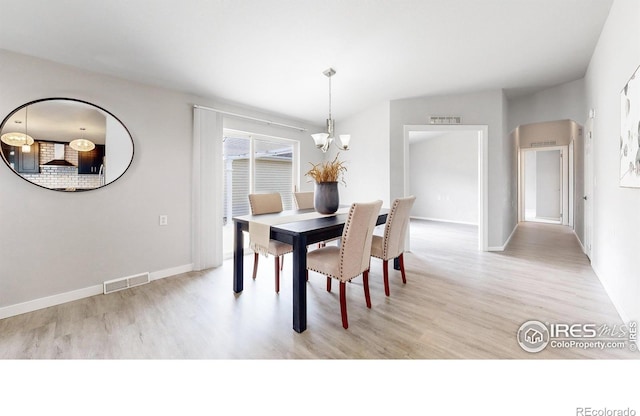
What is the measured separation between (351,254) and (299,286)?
488 mm

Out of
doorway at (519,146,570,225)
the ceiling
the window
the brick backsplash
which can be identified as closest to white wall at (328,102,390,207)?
the ceiling

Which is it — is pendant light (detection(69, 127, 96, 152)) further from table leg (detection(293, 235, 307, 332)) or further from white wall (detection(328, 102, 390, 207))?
white wall (detection(328, 102, 390, 207))

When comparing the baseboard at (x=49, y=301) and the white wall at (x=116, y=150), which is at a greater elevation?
the white wall at (x=116, y=150)

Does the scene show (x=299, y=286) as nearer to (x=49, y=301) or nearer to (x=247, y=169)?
(x=49, y=301)

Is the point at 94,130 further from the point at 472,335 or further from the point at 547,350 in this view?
the point at 547,350

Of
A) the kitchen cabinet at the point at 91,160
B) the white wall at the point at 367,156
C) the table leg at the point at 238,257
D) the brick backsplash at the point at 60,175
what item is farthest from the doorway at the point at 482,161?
the brick backsplash at the point at 60,175

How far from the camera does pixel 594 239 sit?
128 inches

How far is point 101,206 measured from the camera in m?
2.71

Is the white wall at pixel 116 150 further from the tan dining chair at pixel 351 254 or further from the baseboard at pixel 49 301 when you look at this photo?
the tan dining chair at pixel 351 254

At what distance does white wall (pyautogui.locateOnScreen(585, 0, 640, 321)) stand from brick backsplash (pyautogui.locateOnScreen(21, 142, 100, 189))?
4.53 meters

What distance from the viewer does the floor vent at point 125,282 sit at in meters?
2.73

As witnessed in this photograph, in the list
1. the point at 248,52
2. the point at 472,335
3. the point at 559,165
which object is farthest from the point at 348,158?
the point at 559,165

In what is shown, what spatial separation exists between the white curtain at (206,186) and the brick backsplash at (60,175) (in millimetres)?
1057
